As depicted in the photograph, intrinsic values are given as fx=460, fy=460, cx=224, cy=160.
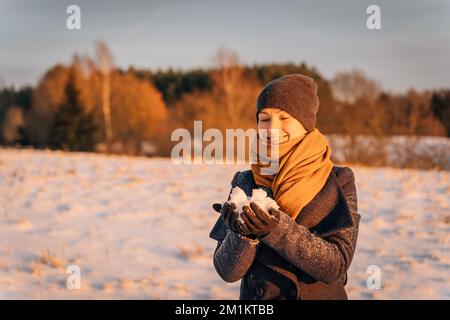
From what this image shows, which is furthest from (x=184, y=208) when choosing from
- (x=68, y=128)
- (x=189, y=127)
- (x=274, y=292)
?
(x=68, y=128)

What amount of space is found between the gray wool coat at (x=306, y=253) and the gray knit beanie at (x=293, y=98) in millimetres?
238

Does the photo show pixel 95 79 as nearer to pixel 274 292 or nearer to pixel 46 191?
pixel 46 191

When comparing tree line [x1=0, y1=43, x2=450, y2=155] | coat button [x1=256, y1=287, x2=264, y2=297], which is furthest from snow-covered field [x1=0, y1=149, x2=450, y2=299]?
tree line [x1=0, y1=43, x2=450, y2=155]

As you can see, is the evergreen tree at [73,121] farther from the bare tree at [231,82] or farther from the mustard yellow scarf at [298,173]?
the mustard yellow scarf at [298,173]

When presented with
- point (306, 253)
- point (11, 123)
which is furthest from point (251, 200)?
point (11, 123)

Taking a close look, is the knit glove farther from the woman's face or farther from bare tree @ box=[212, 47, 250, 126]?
bare tree @ box=[212, 47, 250, 126]

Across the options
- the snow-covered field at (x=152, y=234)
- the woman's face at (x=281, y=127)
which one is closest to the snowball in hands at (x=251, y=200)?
the woman's face at (x=281, y=127)

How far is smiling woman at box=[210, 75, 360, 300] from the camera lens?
1.51 m

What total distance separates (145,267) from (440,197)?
17.2 feet

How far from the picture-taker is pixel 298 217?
5.31 ft

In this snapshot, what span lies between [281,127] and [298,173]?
0.18 m

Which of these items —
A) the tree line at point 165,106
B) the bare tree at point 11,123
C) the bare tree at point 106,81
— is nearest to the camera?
the tree line at point 165,106

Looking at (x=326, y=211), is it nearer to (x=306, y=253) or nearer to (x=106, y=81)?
(x=306, y=253)

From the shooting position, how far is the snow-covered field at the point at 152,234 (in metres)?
4.30
